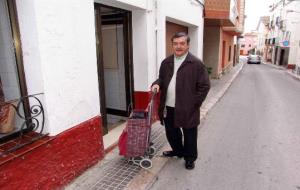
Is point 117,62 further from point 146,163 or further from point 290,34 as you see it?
point 290,34

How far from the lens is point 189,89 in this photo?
328cm

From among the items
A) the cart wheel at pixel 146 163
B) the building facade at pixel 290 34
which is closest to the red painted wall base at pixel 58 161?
the cart wheel at pixel 146 163

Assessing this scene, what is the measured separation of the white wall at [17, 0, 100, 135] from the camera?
103 inches

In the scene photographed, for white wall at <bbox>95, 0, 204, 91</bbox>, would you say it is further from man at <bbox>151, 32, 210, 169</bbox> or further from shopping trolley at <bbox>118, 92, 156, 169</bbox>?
shopping trolley at <bbox>118, 92, 156, 169</bbox>

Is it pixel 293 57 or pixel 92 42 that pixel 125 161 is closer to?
pixel 92 42

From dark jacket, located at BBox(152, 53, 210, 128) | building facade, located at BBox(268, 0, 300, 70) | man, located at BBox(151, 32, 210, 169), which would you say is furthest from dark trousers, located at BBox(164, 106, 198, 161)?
building facade, located at BBox(268, 0, 300, 70)

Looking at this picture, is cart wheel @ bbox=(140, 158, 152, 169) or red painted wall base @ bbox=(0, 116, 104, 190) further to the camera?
cart wheel @ bbox=(140, 158, 152, 169)

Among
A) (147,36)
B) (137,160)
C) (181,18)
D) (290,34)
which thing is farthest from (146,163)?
(290,34)

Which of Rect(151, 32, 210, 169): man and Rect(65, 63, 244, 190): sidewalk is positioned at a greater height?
Rect(151, 32, 210, 169): man

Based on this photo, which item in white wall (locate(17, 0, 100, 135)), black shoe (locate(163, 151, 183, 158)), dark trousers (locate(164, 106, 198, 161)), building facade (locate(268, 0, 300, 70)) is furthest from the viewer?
building facade (locate(268, 0, 300, 70))

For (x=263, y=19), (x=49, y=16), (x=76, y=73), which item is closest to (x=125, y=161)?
(x=76, y=73)

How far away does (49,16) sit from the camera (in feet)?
8.78

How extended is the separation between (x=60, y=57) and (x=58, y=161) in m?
1.23

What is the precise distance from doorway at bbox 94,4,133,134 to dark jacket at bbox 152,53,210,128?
5.81 feet
